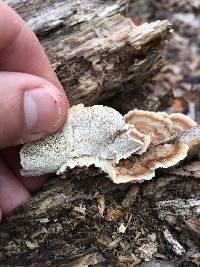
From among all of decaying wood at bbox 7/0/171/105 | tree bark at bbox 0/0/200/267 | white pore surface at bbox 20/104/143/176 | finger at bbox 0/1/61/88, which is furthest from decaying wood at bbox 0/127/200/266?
decaying wood at bbox 7/0/171/105

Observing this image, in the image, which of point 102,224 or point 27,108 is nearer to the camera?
point 27,108

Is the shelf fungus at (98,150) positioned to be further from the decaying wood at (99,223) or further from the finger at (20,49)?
the finger at (20,49)

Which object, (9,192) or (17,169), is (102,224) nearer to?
(9,192)

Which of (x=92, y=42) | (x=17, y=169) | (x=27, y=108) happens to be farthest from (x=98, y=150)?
(x=92, y=42)

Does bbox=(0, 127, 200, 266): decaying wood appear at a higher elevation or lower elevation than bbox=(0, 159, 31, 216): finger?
lower

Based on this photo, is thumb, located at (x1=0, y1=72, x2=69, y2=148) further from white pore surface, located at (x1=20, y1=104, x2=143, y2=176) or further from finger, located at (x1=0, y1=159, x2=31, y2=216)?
finger, located at (x1=0, y1=159, x2=31, y2=216)

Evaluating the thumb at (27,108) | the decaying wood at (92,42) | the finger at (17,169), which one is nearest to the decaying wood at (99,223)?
the finger at (17,169)
